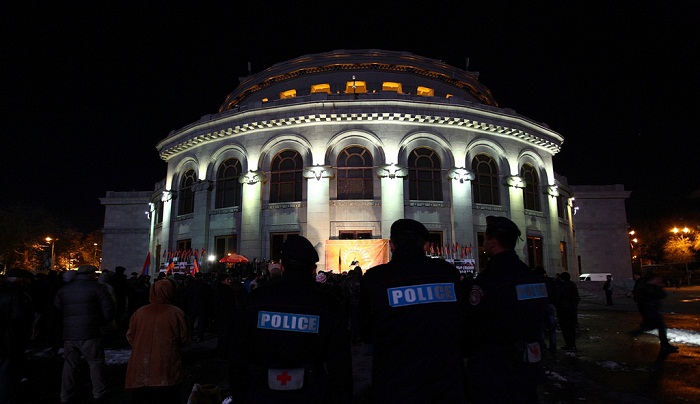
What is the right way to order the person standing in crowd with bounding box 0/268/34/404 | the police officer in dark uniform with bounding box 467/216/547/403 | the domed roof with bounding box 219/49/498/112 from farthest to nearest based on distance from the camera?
the domed roof with bounding box 219/49/498/112
the person standing in crowd with bounding box 0/268/34/404
the police officer in dark uniform with bounding box 467/216/547/403

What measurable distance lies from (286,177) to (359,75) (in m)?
10.3

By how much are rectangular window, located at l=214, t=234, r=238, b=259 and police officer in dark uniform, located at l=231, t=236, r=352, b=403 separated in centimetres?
2307

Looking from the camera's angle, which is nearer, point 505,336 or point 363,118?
point 505,336

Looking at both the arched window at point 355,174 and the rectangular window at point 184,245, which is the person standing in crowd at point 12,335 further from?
the rectangular window at point 184,245

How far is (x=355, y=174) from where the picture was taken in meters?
24.6

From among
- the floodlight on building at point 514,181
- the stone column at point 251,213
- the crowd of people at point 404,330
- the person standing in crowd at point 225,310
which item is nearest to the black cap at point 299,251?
the crowd of people at point 404,330

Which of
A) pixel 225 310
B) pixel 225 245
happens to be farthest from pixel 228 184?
pixel 225 310

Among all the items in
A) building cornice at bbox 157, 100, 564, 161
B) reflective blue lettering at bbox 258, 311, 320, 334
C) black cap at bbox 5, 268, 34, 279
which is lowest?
reflective blue lettering at bbox 258, 311, 320, 334

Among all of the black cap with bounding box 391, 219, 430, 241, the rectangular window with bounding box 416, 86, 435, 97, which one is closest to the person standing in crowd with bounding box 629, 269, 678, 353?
the black cap with bounding box 391, 219, 430, 241

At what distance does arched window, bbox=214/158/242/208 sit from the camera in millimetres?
26250

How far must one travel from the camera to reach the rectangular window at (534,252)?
88.7 feet

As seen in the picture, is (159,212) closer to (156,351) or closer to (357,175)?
(357,175)

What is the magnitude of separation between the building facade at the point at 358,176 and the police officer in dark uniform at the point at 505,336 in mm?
18461

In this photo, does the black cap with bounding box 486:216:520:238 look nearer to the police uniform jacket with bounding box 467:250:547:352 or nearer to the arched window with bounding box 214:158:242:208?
the police uniform jacket with bounding box 467:250:547:352
